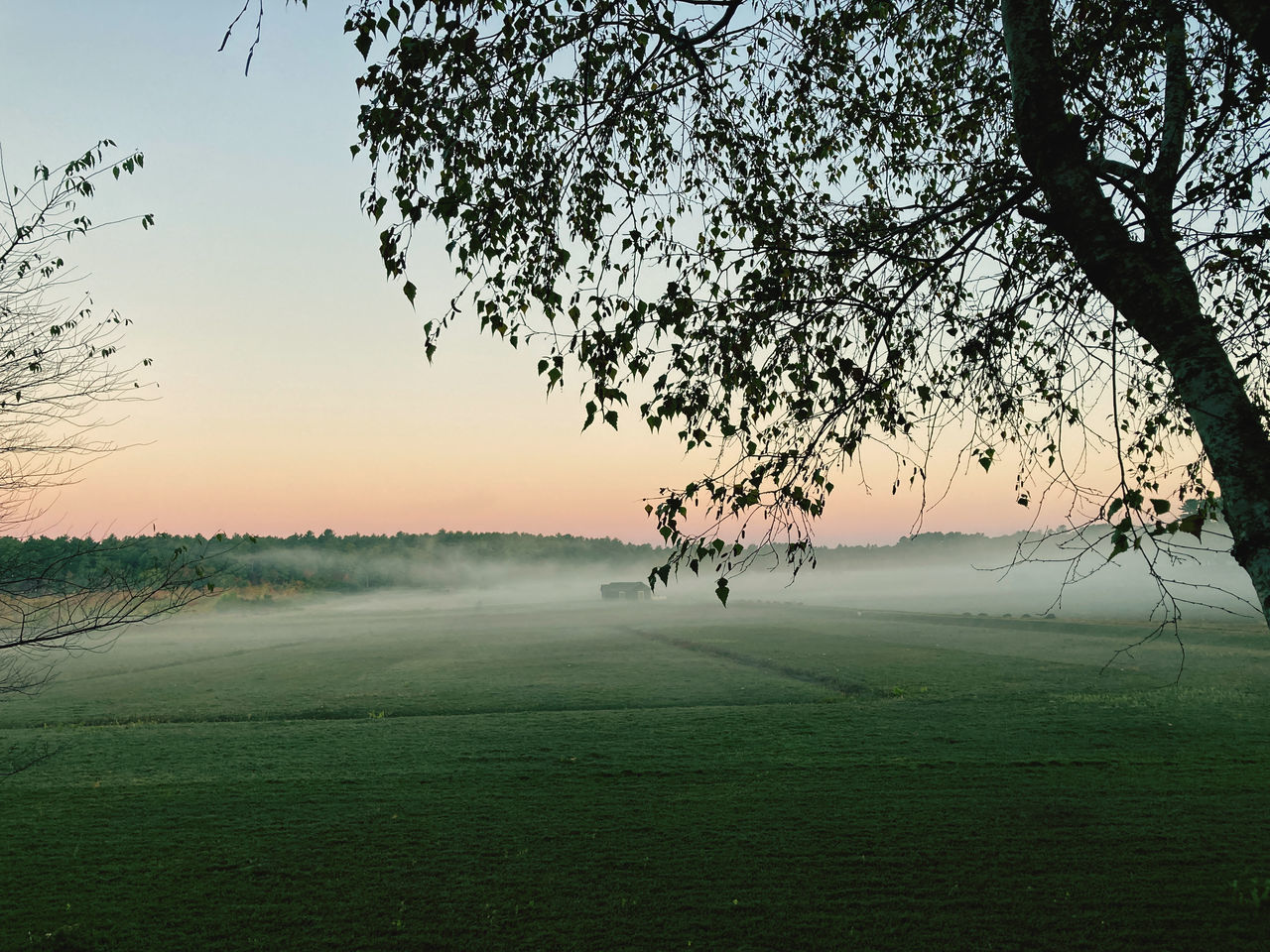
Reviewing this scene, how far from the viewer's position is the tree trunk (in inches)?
148

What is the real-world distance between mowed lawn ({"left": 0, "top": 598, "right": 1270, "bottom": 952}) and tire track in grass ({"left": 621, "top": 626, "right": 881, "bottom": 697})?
1.09ft

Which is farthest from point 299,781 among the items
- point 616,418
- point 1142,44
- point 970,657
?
point 970,657

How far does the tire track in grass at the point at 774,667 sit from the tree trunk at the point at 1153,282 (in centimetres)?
1420

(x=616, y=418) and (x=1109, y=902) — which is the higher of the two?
(x=616, y=418)

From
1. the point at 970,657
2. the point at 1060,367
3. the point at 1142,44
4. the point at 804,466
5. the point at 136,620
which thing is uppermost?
the point at 1142,44

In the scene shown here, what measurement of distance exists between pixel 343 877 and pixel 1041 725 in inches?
427

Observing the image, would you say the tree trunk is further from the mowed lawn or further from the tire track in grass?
the tire track in grass

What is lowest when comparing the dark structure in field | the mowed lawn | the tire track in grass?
the dark structure in field

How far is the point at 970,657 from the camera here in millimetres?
23391

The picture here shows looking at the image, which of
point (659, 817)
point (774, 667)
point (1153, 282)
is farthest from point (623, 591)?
point (1153, 282)

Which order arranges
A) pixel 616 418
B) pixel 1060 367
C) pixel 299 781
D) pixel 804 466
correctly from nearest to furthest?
1. pixel 616 418
2. pixel 804 466
3. pixel 1060 367
4. pixel 299 781

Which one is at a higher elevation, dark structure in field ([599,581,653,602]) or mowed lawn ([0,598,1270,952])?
mowed lawn ([0,598,1270,952])

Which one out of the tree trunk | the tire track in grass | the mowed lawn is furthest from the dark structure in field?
the tree trunk

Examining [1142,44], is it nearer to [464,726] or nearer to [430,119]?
[430,119]
